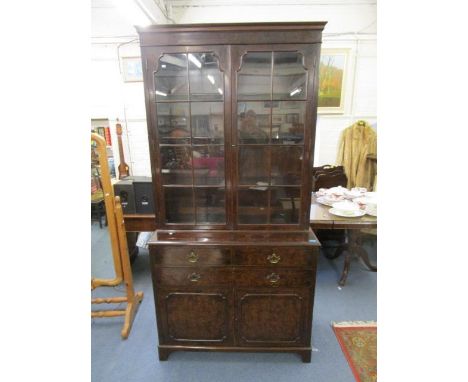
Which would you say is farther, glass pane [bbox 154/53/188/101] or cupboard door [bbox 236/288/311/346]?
cupboard door [bbox 236/288/311/346]

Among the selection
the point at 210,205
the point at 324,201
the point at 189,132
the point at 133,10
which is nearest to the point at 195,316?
the point at 210,205

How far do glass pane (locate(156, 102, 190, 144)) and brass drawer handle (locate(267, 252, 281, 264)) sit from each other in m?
0.86

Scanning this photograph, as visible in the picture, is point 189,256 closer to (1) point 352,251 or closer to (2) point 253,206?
(2) point 253,206

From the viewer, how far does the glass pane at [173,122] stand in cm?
138

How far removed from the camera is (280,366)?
62.4 inches

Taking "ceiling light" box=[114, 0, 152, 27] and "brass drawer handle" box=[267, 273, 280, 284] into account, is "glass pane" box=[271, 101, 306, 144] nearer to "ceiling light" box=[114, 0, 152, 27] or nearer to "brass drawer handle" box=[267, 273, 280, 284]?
"brass drawer handle" box=[267, 273, 280, 284]

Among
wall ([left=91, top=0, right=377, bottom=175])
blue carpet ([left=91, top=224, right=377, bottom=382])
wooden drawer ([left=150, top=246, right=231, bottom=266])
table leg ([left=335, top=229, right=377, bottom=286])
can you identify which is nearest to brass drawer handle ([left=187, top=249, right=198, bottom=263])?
wooden drawer ([left=150, top=246, right=231, bottom=266])

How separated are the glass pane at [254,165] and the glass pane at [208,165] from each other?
0.42 ft

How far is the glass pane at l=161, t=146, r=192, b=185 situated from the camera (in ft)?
4.75

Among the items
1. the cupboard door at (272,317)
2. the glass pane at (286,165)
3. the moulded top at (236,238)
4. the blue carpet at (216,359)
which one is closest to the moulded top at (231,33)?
the glass pane at (286,165)
